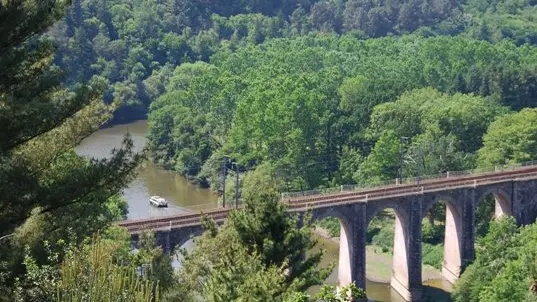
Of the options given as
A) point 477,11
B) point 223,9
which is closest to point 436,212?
point 223,9

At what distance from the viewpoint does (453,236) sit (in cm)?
6122

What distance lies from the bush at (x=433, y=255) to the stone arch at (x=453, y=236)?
117 centimetres

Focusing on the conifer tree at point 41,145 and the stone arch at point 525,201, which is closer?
the conifer tree at point 41,145

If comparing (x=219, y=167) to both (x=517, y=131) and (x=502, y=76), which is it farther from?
(x=502, y=76)

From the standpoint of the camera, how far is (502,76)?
94750 millimetres

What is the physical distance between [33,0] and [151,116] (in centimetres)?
7188

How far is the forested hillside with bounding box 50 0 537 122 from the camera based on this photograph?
117 metres

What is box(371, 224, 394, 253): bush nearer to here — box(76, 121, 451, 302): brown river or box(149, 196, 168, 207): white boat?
box(76, 121, 451, 302): brown river

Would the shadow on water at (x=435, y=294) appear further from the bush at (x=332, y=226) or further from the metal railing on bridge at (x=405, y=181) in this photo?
the bush at (x=332, y=226)

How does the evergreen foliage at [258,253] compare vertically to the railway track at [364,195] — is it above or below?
below

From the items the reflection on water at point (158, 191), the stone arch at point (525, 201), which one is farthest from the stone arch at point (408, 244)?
the reflection on water at point (158, 191)

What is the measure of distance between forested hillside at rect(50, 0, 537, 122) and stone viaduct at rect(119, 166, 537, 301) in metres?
46.5

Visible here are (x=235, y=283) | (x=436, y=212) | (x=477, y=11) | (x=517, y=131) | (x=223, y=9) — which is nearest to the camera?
(x=235, y=283)

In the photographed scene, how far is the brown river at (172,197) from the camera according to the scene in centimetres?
5869
